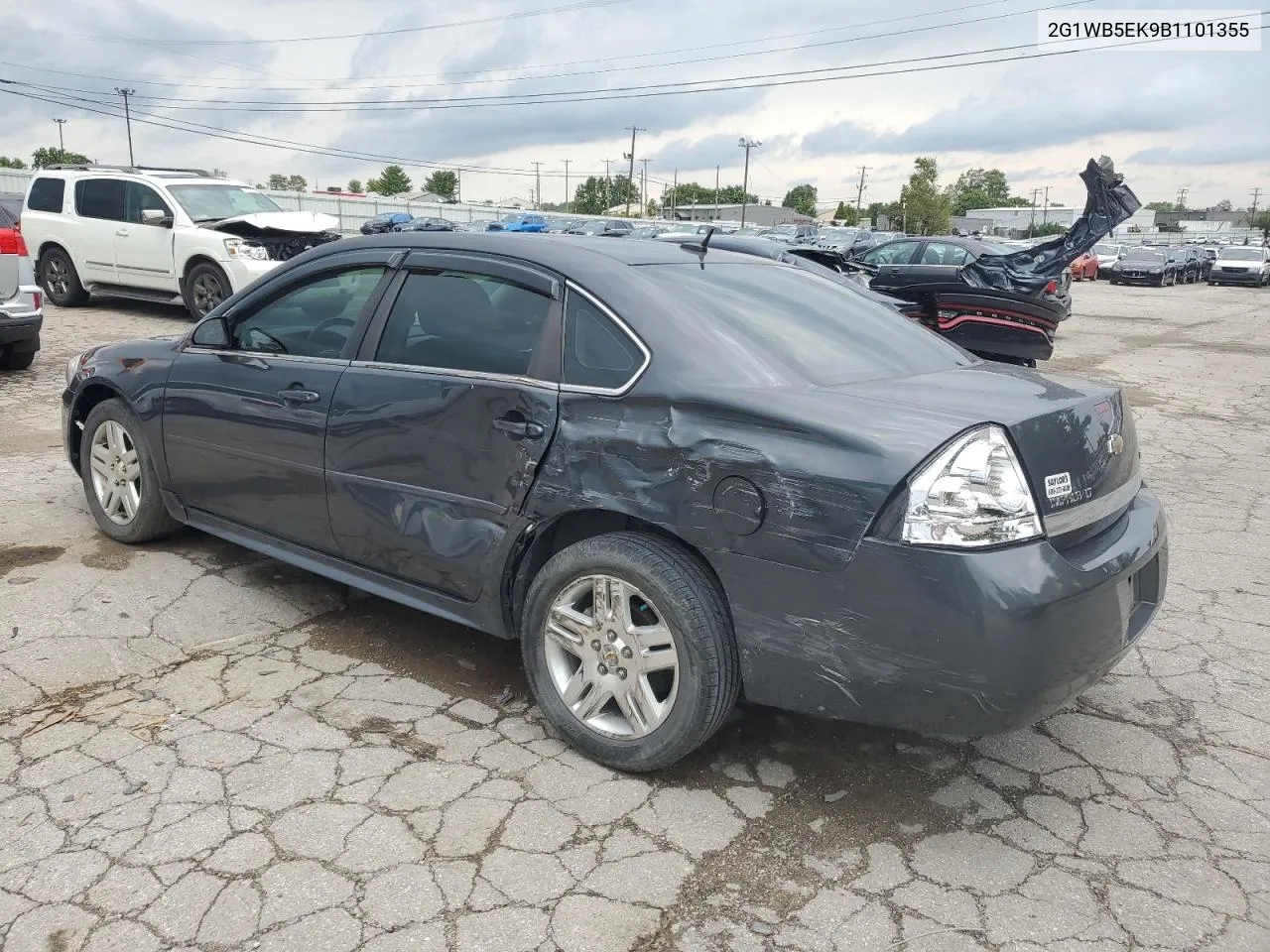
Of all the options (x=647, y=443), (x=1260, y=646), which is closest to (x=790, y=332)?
(x=647, y=443)

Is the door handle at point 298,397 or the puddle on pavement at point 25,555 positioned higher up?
the door handle at point 298,397

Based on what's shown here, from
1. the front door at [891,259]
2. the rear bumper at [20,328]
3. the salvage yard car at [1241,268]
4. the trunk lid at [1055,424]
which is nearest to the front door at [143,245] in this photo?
the rear bumper at [20,328]

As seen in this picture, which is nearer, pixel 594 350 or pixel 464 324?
pixel 594 350

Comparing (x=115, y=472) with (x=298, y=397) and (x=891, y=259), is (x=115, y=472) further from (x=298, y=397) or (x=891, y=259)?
(x=891, y=259)

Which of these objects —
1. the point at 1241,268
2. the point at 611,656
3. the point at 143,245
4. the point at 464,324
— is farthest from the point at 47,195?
the point at 1241,268

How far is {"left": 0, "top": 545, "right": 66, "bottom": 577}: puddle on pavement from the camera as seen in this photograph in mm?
4641

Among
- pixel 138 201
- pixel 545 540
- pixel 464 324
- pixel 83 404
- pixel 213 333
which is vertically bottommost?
pixel 545 540

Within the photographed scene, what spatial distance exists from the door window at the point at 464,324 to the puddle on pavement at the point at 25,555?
2.22 meters

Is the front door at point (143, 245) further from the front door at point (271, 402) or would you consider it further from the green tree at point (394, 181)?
the green tree at point (394, 181)

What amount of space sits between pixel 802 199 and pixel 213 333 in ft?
509

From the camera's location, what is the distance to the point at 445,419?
3.36 meters

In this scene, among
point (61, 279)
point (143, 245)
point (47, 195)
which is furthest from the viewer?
point (61, 279)

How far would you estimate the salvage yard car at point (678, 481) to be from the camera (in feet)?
8.37

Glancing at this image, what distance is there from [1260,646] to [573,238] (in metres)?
3.11
